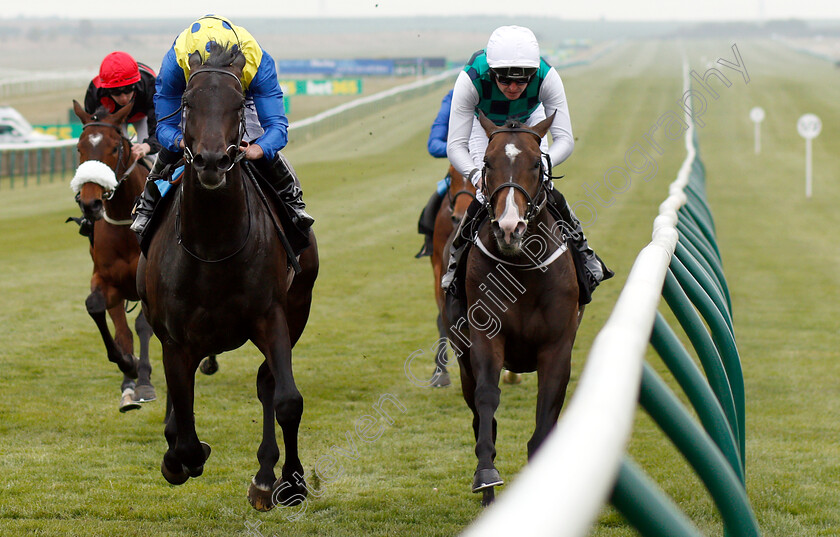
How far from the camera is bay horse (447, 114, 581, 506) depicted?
4.35 metres

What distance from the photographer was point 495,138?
454cm

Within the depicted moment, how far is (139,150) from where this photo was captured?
6699 mm

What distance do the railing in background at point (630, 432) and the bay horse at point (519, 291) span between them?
97 centimetres

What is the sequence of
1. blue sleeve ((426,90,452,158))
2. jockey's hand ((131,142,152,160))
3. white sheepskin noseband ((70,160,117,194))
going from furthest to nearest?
blue sleeve ((426,90,452,158)) < jockey's hand ((131,142,152,160)) < white sheepskin noseband ((70,160,117,194))

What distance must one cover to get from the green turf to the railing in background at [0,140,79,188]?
214 cm

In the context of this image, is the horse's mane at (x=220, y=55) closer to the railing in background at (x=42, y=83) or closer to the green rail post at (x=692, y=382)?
the green rail post at (x=692, y=382)

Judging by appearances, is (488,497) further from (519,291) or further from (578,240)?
(578,240)

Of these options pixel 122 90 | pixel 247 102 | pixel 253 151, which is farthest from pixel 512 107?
pixel 122 90

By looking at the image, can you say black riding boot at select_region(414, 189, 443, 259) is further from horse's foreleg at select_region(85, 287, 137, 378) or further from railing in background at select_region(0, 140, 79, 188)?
railing in background at select_region(0, 140, 79, 188)

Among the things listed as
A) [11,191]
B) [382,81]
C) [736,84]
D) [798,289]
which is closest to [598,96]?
[736,84]

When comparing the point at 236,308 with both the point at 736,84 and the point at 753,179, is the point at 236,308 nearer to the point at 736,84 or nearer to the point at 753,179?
the point at 753,179

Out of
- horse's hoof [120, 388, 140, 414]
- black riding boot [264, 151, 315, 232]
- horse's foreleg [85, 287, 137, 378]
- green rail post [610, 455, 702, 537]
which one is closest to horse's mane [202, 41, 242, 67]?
black riding boot [264, 151, 315, 232]

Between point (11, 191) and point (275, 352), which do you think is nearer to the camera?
point (275, 352)

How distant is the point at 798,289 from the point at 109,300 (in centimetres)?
871
